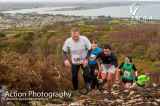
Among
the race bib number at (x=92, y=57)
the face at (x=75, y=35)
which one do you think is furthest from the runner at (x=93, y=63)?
the face at (x=75, y=35)

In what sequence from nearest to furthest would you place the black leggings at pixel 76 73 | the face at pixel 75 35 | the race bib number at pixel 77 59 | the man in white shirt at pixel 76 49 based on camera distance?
the face at pixel 75 35 → the man in white shirt at pixel 76 49 → the race bib number at pixel 77 59 → the black leggings at pixel 76 73

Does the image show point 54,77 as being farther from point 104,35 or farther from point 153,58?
point 104,35

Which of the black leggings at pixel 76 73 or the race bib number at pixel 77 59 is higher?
the race bib number at pixel 77 59

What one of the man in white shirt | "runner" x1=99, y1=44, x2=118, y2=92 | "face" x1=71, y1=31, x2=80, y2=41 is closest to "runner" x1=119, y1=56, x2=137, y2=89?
"runner" x1=99, y1=44, x2=118, y2=92

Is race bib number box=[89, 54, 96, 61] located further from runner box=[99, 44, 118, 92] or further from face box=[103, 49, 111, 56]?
face box=[103, 49, 111, 56]

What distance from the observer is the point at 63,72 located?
34.3ft

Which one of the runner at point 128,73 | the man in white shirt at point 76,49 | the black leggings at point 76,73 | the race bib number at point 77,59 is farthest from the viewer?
the runner at point 128,73

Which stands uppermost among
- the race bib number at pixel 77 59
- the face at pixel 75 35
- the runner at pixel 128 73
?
the face at pixel 75 35

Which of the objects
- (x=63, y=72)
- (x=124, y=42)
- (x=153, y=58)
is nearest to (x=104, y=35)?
(x=124, y=42)

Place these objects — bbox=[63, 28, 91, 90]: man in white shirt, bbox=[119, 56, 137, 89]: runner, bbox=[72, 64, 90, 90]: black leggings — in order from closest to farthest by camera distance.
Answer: bbox=[63, 28, 91, 90]: man in white shirt < bbox=[72, 64, 90, 90]: black leggings < bbox=[119, 56, 137, 89]: runner

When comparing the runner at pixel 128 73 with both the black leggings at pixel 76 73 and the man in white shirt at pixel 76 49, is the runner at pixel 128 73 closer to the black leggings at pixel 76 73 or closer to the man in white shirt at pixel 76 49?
the black leggings at pixel 76 73

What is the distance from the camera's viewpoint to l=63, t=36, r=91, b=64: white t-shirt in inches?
372

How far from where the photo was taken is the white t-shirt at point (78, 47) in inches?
372

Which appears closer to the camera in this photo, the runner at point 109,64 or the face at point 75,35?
the face at point 75,35
